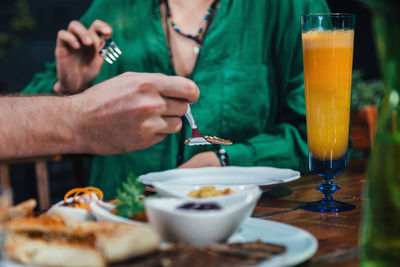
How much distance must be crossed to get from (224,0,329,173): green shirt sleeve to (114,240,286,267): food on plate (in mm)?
1171

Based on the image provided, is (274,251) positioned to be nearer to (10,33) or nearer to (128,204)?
(128,204)

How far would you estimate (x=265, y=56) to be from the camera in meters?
2.00

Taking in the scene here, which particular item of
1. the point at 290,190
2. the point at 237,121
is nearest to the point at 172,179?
the point at 290,190

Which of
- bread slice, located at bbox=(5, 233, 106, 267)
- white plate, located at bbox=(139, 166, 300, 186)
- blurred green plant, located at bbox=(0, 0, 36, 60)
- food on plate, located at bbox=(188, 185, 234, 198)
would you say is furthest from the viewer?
blurred green plant, located at bbox=(0, 0, 36, 60)

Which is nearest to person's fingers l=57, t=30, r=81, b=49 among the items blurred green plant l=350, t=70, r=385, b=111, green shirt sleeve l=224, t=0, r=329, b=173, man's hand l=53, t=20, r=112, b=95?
man's hand l=53, t=20, r=112, b=95

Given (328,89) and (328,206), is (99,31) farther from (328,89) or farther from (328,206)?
(328,206)

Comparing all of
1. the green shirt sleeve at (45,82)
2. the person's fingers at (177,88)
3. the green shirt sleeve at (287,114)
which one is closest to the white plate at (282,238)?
the person's fingers at (177,88)

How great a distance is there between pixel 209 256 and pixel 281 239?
0.45ft

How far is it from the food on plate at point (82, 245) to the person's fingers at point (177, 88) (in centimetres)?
56

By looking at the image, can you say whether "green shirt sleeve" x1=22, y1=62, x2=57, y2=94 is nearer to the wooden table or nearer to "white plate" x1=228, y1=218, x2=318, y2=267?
the wooden table

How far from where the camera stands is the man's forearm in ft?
4.01

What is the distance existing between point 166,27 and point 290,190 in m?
1.18

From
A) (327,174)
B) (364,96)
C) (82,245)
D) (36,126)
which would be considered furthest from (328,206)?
(364,96)

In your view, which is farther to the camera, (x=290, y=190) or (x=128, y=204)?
A: (x=290, y=190)
